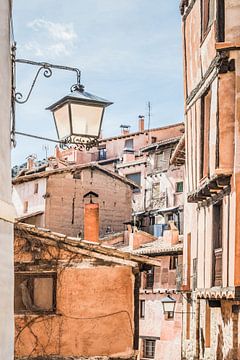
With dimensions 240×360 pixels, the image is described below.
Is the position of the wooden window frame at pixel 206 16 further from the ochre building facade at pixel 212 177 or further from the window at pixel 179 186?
the window at pixel 179 186

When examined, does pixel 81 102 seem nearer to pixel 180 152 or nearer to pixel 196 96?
pixel 196 96

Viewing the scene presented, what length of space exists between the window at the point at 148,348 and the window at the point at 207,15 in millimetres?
23487

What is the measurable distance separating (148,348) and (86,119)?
112 feet

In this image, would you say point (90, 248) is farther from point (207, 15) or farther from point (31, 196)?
point (31, 196)

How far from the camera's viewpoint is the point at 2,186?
445 cm

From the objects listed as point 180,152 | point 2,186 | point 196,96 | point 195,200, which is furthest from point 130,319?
point 2,186

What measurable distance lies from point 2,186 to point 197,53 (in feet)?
55.4

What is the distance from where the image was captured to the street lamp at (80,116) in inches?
278

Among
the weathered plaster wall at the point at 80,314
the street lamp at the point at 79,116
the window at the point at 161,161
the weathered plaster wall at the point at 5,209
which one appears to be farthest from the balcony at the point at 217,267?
the window at the point at 161,161

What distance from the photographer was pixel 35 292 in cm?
1784

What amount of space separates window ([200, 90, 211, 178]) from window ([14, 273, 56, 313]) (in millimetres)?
4515

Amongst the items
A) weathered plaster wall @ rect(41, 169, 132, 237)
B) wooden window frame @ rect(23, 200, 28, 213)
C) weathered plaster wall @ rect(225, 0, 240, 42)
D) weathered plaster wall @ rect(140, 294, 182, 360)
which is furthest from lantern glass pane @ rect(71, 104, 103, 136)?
wooden window frame @ rect(23, 200, 28, 213)

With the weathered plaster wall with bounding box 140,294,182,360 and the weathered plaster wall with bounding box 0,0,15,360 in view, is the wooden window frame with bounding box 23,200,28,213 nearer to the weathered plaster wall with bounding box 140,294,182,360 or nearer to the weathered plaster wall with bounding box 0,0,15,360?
the weathered plaster wall with bounding box 140,294,182,360

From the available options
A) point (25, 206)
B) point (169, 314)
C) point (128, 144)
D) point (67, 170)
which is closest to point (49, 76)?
point (169, 314)
